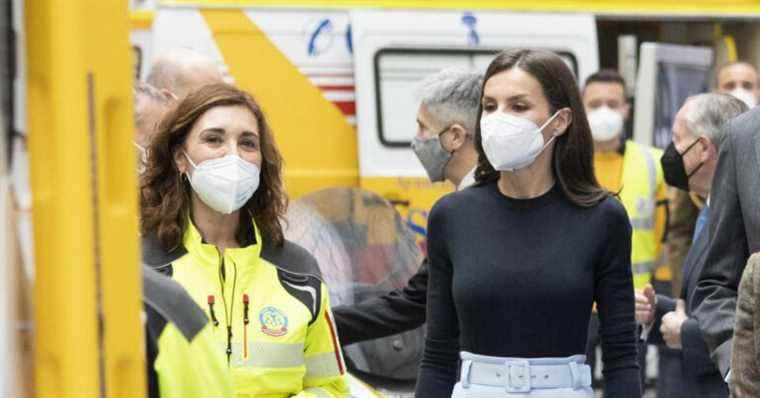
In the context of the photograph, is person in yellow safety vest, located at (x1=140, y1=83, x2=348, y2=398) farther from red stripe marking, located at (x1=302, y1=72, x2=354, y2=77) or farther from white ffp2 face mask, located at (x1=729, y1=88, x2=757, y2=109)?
white ffp2 face mask, located at (x1=729, y1=88, x2=757, y2=109)

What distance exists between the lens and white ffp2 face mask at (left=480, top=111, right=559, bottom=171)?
14.1 feet

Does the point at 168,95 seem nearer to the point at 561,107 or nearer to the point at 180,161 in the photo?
the point at 180,161

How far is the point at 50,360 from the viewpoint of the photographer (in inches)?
85.6

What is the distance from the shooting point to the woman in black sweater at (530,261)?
4195 millimetres

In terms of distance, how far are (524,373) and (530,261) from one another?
260mm

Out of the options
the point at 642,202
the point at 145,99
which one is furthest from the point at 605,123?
the point at 145,99

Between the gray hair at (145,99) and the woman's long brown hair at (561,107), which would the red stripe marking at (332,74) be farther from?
the woman's long brown hair at (561,107)

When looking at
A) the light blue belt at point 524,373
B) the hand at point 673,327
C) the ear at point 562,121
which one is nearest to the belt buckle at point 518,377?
the light blue belt at point 524,373

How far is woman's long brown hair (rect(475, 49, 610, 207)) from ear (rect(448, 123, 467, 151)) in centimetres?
65

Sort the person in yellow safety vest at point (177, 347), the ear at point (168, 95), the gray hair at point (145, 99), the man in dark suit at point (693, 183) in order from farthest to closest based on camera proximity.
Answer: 1. the ear at point (168, 95)
2. the gray hair at point (145, 99)
3. the man in dark suit at point (693, 183)
4. the person in yellow safety vest at point (177, 347)

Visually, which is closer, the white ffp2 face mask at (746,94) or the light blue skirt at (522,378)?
the light blue skirt at (522,378)

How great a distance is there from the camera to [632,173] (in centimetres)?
856

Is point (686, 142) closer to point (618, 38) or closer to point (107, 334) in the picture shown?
point (107, 334)

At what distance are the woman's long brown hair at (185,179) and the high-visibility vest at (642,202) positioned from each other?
3.94 metres
